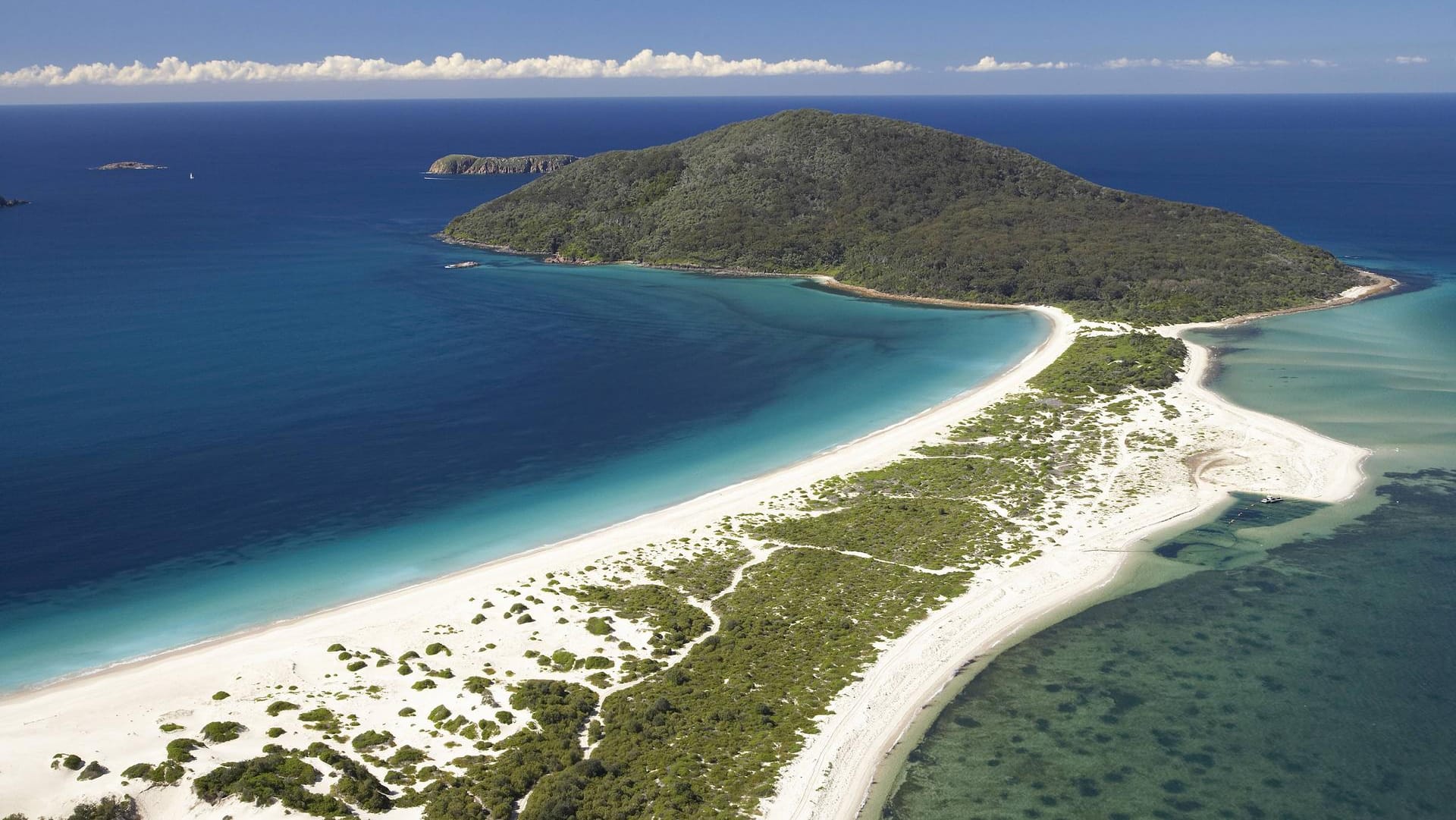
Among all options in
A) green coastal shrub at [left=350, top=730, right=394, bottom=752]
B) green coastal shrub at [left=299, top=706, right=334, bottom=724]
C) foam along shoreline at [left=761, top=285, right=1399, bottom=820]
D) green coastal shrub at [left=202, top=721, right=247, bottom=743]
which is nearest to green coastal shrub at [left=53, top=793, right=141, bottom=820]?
green coastal shrub at [left=202, top=721, right=247, bottom=743]

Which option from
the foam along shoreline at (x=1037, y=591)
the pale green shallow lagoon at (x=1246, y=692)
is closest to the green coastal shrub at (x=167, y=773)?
the foam along shoreline at (x=1037, y=591)

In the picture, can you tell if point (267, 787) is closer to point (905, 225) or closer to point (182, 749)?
point (182, 749)

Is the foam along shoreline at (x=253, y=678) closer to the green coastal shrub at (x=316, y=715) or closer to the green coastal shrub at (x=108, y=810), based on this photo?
the green coastal shrub at (x=108, y=810)

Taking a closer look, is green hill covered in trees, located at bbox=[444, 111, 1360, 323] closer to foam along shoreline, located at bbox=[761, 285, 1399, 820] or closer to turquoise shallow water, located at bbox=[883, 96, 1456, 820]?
foam along shoreline, located at bbox=[761, 285, 1399, 820]

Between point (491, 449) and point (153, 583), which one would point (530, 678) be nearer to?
point (153, 583)

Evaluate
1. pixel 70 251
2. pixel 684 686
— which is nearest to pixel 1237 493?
pixel 684 686
